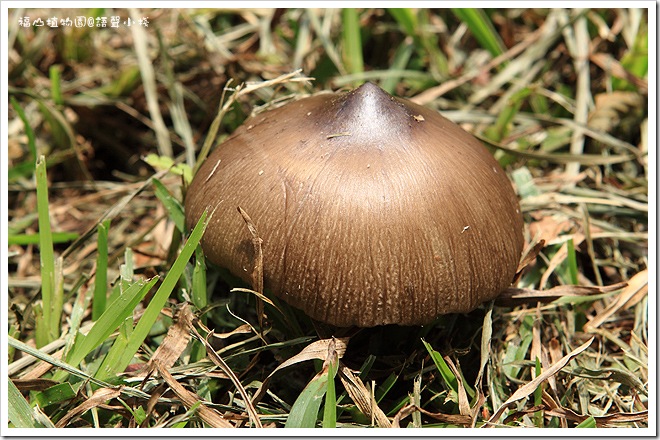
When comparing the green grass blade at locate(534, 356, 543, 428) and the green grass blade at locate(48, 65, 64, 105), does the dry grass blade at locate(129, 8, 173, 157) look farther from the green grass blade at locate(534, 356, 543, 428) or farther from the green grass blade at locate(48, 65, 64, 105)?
the green grass blade at locate(534, 356, 543, 428)

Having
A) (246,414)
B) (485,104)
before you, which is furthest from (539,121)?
(246,414)

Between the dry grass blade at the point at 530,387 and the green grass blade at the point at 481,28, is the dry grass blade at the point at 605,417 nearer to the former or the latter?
the dry grass blade at the point at 530,387

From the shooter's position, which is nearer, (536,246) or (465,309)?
(465,309)

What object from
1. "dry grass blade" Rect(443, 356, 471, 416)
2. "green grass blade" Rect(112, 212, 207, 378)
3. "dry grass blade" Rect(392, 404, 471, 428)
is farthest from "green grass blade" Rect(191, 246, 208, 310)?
"dry grass blade" Rect(443, 356, 471, 416)

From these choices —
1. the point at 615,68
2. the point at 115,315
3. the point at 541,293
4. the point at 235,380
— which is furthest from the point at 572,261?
the point at 115,315

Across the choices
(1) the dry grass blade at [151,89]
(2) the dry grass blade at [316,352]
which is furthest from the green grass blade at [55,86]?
(2) the dry grass blade at [316,352]

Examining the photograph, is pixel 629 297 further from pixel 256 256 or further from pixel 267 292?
pixel 256 256

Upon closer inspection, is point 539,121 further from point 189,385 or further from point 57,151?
point 57,151
